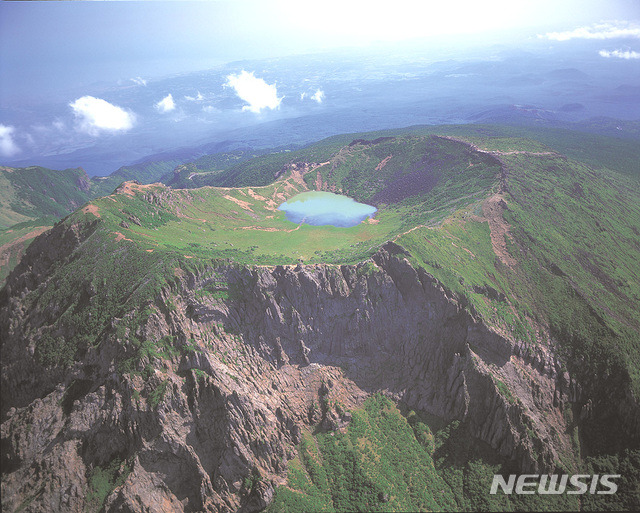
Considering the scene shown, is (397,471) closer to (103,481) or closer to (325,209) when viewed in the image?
(103,481)

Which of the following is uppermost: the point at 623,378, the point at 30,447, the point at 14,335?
the point at 14,335

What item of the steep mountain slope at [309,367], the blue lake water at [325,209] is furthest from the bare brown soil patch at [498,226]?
the blue lake water at [325,209]

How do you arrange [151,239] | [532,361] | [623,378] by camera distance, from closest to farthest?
[623,378] → [532,361] → [151,239]

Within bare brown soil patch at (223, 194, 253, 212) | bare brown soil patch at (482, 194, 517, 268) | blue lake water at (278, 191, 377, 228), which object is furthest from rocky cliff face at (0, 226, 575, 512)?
bare brown soil patch at (223, 194, 253, 212)

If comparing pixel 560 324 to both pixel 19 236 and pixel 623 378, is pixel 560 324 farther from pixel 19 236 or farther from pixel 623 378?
pixel 19 236

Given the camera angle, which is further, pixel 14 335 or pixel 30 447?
pixel 14 335

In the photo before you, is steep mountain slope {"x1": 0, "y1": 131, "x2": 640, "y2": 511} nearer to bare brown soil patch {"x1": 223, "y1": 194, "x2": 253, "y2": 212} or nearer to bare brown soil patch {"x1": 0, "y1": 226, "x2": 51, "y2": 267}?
bare brown soil patch {"x1": 223, "y1": 194, "x2": 253, "y2": 212}

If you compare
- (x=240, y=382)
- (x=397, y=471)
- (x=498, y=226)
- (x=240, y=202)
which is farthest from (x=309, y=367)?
(x=240, y=202)

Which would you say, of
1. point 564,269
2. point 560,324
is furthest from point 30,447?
point 564,269
